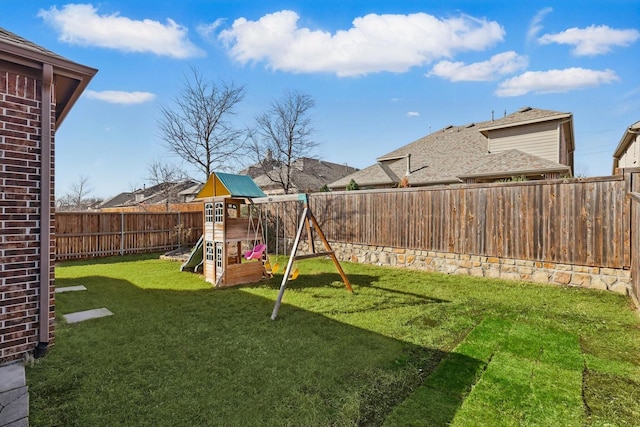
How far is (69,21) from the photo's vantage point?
755 cm

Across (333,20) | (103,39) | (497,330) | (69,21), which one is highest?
(333,20)

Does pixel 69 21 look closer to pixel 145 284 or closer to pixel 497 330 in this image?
pixel 145 284

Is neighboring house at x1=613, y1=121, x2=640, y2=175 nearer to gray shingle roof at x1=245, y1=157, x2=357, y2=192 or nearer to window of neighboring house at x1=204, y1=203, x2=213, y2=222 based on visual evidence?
window of neighboring house at x1=204, y1=203, x2=213, y2=222

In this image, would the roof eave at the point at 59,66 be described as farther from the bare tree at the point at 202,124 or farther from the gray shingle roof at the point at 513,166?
the bare tree at the point at 202,124

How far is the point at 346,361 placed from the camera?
335 centimetres

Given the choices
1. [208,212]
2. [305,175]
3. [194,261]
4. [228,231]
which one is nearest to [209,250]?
[228,231]

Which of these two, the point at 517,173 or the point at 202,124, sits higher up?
the point at 202,124

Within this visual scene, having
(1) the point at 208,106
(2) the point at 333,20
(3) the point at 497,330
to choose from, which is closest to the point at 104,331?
(3) the point at 497,330

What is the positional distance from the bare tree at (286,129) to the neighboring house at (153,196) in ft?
37.7

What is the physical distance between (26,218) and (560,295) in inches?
326

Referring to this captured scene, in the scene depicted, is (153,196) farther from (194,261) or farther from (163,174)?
(194,261)

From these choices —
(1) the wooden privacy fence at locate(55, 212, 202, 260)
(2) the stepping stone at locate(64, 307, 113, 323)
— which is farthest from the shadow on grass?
(1) the wooden privacy fence at locate(55, 212, 202, 260)

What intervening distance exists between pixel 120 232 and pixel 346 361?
39.0 feet

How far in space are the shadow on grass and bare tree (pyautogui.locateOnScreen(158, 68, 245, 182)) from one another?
586 inches
